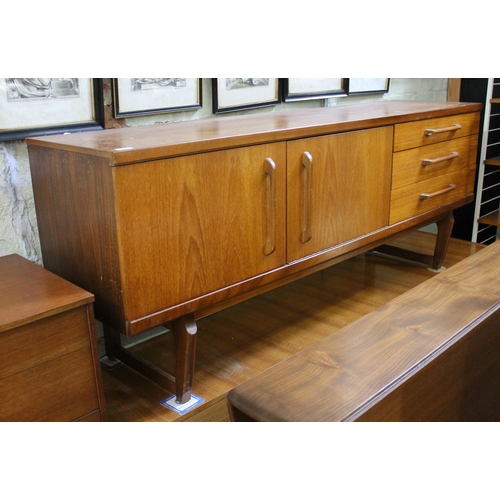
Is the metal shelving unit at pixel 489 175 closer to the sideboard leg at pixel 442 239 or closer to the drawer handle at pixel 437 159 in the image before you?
the sideboard leg at pixel 442 239

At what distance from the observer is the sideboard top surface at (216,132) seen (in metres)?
1.35

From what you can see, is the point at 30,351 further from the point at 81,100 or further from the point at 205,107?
the point at 205,107

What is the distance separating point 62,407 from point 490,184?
2.71 meters

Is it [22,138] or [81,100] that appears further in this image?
[81,100]

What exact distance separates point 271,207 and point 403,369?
0.99 metres

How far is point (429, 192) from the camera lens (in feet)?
7.70

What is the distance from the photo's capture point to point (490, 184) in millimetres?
3240

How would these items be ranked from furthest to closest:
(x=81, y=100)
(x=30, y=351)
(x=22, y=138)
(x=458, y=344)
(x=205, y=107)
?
(x=205, y=107), (x=81, y=100), (x=22, y=138), (x=30, y=351), (x=458, y=344)

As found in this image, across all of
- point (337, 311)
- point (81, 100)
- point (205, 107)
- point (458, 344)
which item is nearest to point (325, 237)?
point (337, 311)

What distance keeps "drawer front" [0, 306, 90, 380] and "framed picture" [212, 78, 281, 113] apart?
43.1 inches

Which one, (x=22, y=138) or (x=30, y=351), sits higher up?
(x=22, y=138)

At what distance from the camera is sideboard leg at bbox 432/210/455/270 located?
2.59m

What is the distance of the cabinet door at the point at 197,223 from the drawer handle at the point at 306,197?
0.09 metres

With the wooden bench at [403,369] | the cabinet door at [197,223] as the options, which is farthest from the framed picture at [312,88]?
the wooden bench at [403,369]
